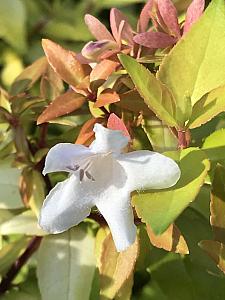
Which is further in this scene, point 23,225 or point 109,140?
point 23,225

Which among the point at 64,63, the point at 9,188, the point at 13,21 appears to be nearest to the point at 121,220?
the point at 64,63

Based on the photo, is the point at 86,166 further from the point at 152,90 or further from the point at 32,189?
the point at 32,189

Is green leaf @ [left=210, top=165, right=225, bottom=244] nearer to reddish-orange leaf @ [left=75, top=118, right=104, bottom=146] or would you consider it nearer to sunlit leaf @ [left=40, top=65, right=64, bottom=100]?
reddish-orange leaf @ [left=75, top=118, right=104, bottom=146]

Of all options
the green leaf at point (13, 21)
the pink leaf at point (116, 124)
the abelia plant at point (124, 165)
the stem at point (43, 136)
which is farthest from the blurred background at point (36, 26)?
the pink leaf at point (116, 124)

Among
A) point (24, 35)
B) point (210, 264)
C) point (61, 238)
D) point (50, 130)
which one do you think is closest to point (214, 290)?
point (210, 264)

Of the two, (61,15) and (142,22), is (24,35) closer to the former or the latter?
(61,15)

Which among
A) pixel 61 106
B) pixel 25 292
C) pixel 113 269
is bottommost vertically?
pixel 25 292
